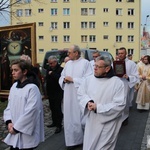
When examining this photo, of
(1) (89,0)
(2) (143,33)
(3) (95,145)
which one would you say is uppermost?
(1) (89,0)

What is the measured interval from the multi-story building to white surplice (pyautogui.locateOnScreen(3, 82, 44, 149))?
58.7 meters

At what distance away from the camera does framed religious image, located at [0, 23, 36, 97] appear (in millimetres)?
7906

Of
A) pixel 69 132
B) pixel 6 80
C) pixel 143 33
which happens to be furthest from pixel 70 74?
pixel 143 33

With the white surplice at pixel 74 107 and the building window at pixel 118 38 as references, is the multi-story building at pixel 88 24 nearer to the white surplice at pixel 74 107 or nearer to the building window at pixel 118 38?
the building window at pixel 118 38

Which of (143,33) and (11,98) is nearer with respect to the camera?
(11,98)

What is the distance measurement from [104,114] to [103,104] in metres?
0.14

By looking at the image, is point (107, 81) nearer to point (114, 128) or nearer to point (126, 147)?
point (114, 128)

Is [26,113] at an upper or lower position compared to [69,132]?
upper

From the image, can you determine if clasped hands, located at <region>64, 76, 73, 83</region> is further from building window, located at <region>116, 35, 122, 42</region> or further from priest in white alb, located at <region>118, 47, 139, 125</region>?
building window, located at <region>116, 35, 122, 42</region>

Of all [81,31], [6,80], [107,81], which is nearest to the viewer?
[107,81]

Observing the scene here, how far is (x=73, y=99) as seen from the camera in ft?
20.6

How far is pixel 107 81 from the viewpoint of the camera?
420 centimetres

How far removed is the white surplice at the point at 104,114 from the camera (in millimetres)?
4090

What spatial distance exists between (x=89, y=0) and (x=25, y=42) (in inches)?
2320
